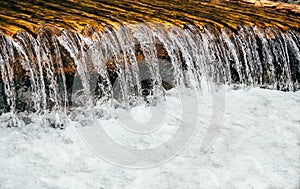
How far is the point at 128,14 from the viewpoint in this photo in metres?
7.25

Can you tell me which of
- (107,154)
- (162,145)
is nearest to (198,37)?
(162,145)

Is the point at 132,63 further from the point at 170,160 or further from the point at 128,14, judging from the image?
the point at 170,160

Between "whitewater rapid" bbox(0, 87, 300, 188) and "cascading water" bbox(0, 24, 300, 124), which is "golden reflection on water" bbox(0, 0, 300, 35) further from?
"whitewater rapid" bbox(0, 87, 300, 188)

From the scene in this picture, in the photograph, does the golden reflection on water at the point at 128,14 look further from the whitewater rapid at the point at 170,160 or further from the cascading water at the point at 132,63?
the whitewater rapid at the point at 170,160

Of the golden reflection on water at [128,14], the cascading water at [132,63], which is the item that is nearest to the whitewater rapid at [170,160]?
the cascading water at [132,63]

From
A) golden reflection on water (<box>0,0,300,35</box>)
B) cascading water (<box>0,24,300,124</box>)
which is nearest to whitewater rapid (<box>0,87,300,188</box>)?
cascading water (<box>0,24,300,124</box>)

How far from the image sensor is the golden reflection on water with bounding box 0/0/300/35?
6.42 meters

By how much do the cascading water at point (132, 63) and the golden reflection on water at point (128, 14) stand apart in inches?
11.0

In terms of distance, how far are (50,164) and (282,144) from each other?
9.33 feet

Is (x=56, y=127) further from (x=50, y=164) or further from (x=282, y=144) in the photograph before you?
(x=282, y=144)

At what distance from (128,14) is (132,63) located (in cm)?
129

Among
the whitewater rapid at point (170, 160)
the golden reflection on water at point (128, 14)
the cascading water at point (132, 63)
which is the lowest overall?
the whitewater rapid at point (170, 160)

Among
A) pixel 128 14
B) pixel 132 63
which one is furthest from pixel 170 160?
pixel 128 14

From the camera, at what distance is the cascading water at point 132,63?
18.3ft
